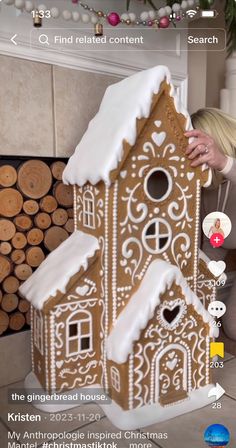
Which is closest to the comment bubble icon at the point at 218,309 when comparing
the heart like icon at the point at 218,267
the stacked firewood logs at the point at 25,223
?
the heart like icon at the point at 218,267

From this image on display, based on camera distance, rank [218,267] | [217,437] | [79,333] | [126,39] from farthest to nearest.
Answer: [126,39] → [79,333] → [218,267] → [217,437]

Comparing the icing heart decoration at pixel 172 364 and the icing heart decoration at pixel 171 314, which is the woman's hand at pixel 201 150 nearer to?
the icing heart decoration at pixel 171 314

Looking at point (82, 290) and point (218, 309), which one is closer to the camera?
point (218, 309)

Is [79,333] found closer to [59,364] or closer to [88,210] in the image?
[59,364]

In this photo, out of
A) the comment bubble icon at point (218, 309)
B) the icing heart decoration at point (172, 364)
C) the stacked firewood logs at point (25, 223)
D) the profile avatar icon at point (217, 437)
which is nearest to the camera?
the profile avatar icon at point (217, 437)

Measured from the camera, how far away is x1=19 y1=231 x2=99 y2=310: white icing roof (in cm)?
91

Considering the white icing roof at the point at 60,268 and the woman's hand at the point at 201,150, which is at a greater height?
the woman's hand at the point at 201,150

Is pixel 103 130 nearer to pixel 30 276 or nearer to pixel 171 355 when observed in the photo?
pixel 30 276

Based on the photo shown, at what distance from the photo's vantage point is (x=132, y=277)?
918 mm

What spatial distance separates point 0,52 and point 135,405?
2.94 ft

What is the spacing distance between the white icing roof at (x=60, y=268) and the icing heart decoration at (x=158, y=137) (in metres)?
0.26

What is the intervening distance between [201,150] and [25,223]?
496 millimetres

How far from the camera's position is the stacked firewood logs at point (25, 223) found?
→ 1.04 m

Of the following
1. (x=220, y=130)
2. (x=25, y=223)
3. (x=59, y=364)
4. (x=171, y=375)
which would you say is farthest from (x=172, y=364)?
(x=220, y=130)
